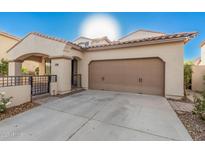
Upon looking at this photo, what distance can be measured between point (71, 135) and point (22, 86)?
→ 421cm

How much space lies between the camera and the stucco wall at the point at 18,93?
472 cm

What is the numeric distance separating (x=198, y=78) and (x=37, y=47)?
44.9 ft

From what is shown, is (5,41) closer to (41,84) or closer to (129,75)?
(41,84)

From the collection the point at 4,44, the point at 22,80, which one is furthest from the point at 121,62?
the point at 4,44

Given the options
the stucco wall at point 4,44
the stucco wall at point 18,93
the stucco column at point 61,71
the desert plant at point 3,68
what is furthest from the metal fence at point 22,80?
the stucco wall at point 4,44

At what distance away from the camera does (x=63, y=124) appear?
3297 millimetres

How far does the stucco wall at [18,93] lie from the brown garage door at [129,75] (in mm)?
4828

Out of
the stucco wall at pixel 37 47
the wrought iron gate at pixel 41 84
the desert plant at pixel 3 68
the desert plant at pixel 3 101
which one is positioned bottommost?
the desert plant at pixel 3 101

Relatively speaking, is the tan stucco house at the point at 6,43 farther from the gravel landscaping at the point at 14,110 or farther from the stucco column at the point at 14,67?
the gravel landscaping at the point at 14,110

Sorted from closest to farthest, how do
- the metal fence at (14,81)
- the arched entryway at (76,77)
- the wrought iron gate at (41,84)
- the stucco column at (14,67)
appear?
the metal fence at (14,81), the wrought iron gate at (41,84), the arched entryway at (76,77), the stucco column at (14,67)

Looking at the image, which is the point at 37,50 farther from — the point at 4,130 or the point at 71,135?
the point at 71,135

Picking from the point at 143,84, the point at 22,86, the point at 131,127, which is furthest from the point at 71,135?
the point at 143,84

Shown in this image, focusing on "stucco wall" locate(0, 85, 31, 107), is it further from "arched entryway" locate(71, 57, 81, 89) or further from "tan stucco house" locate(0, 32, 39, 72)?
"tan stucco house" locate(0, 32, 39, 72)

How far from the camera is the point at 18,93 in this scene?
5.12 m
